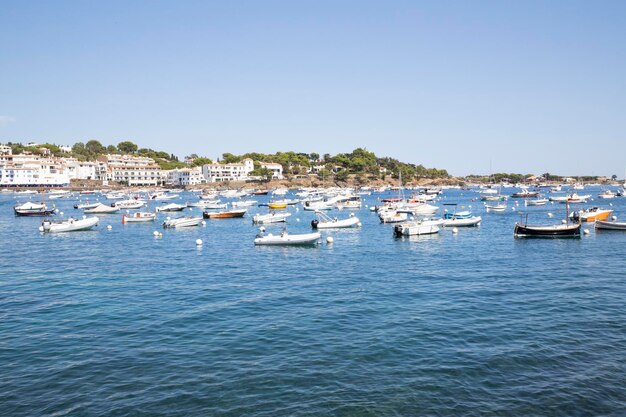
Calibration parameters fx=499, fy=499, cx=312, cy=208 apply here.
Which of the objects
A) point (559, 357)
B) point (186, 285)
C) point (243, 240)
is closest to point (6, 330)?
point (186, 285)

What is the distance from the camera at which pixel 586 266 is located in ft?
133

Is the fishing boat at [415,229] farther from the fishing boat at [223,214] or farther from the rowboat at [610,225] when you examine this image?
the fishing boat at [223,214]

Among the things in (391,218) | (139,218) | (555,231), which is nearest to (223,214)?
(139,218)

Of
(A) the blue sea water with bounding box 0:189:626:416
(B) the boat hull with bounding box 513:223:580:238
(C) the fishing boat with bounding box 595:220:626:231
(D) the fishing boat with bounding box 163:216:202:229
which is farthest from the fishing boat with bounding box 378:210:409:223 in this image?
(A) the blue sea water with bounding box 0:189:626:416

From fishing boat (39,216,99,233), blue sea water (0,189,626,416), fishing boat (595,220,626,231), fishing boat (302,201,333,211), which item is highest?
fishing boat (39,216,99,233)

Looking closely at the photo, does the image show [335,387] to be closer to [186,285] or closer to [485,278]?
[186,285]

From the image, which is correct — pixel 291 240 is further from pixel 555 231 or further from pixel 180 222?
pixel 555 231

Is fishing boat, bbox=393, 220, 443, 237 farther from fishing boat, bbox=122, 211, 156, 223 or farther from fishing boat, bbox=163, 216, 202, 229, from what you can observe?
fishing boat, bbox=122, 211, 156, 223

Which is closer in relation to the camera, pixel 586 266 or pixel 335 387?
pixel 335 387

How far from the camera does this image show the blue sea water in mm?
16969

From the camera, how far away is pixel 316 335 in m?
23.5

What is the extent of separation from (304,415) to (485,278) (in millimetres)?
→ 24371

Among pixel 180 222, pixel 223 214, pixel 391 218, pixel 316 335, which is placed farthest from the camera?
pixel 223 214

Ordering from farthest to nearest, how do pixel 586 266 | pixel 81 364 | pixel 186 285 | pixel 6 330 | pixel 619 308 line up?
pixel 586 266
pixel 186 285
pixel 619 308
pixel 6 330
pixel 81 364
